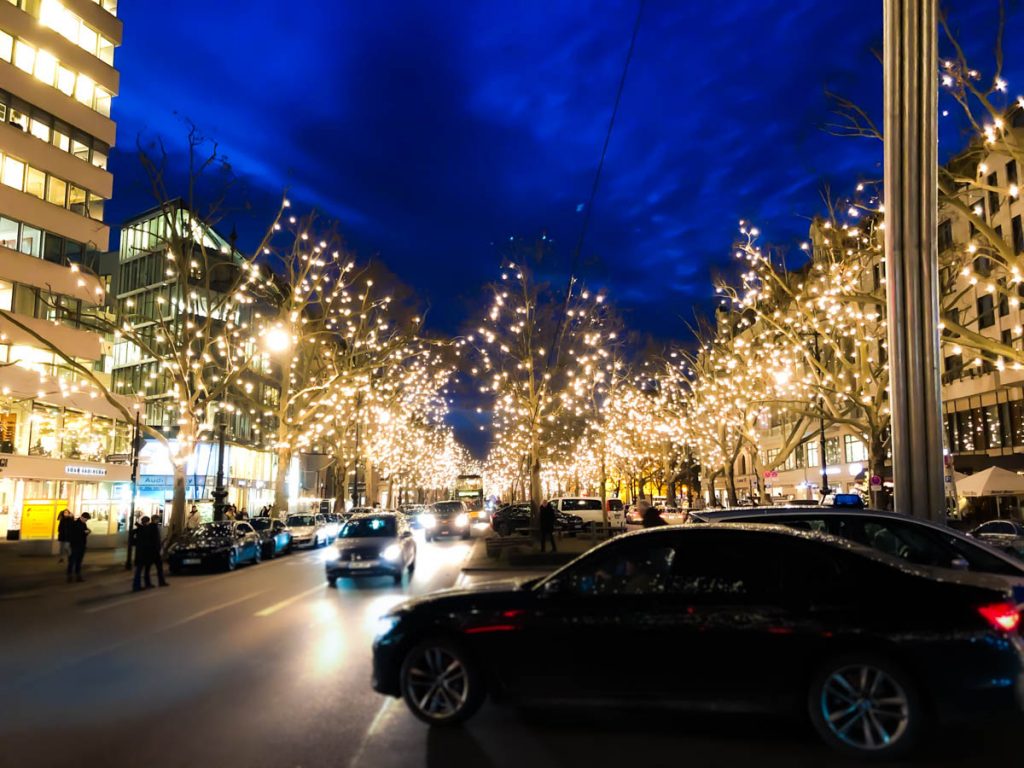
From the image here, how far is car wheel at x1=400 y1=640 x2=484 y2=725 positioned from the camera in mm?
6344

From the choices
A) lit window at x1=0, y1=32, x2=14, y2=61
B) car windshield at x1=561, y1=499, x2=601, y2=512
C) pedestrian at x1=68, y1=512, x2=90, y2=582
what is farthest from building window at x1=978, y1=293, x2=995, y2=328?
lit window at x1=0, y1=32, x2=14, y2=61

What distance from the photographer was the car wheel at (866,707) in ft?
17.9

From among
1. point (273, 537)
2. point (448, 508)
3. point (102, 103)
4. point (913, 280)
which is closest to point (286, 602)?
point (913, 280)

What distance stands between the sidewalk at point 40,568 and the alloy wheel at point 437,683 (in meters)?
15.6

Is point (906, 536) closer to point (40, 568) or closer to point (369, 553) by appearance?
point (369, 553)

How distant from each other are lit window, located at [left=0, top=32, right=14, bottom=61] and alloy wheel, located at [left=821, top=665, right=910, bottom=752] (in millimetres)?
39674

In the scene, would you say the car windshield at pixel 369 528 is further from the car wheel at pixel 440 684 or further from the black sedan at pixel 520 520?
the black sedan at pixel 520 520

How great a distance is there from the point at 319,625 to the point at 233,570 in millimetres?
13196

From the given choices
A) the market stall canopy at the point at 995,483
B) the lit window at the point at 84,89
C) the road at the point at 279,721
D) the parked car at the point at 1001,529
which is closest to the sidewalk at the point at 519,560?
the road at the point at 279,721

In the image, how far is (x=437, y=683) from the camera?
645 cm

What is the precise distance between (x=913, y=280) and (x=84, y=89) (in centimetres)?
3967

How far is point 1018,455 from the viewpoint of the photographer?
145ft

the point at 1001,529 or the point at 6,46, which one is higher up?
the point at 6,46

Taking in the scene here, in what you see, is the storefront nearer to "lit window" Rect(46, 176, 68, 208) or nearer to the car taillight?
"lit window" Rect(46, 176, 68, 208)
